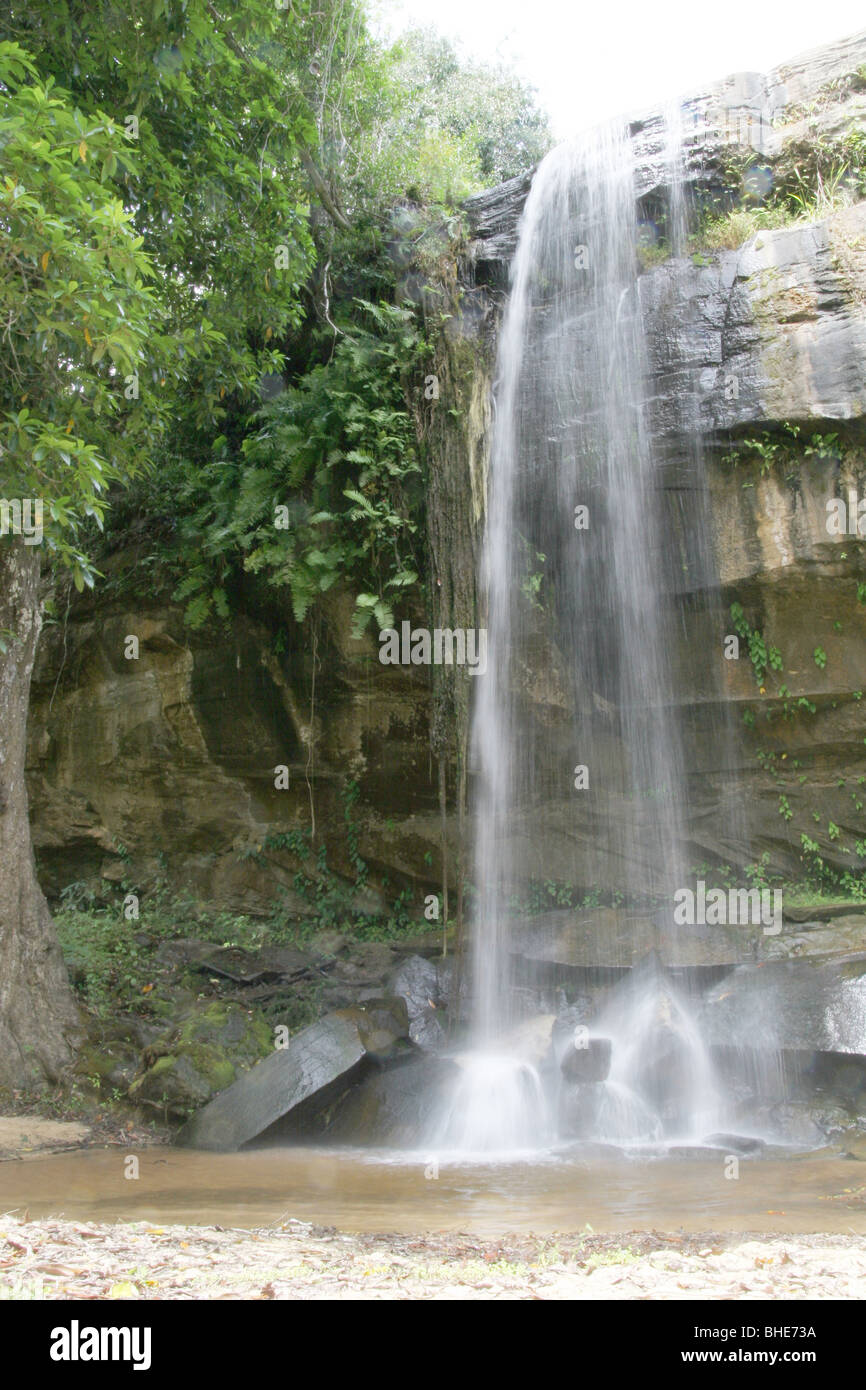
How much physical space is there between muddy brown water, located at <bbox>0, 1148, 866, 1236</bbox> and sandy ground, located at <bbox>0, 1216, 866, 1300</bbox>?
499 mm

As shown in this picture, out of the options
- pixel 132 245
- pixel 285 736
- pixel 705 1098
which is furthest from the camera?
pixel 285 736

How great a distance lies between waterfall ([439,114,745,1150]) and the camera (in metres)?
11.0

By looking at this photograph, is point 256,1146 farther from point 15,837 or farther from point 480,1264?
point 480,1264

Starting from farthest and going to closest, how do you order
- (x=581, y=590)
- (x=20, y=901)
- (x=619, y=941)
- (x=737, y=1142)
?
(x=581, y=590), (x=619, y=941), (x=20, y=901), (x=737, y=1142)

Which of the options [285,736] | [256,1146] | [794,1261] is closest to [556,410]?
[285,736]

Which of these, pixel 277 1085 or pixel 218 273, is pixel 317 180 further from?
pixel 277 1085

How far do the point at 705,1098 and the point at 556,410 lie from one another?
300 inches

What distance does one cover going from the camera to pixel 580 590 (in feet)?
37.4

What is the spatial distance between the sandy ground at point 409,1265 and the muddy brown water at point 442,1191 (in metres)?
0.50

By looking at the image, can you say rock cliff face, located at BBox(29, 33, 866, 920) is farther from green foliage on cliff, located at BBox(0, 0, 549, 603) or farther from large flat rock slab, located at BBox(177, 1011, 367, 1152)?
large flat rock slab, located at BBox(177, 1011, 367, 1152)

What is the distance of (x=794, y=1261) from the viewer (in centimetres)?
389

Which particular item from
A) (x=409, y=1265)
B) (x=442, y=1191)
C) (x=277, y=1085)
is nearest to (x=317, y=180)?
(x=277, y=1085)

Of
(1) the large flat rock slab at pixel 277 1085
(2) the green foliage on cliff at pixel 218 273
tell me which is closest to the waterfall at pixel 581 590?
(2) the green foliage on cliff at pixel 218 273

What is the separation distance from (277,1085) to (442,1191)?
2334mm
